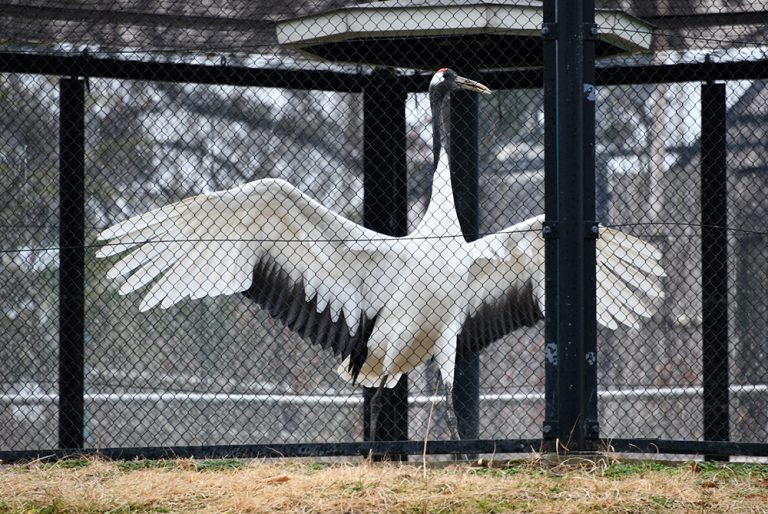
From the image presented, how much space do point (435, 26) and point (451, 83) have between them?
720mm

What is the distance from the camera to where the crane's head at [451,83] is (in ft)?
18.0

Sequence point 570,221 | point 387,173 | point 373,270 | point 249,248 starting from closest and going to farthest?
1. point 570,221
2. point 249,248
3. point 373,270
4. point 387,173

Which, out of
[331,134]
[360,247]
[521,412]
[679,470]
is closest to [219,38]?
[360,247]

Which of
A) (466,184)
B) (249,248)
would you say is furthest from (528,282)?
(249,248)

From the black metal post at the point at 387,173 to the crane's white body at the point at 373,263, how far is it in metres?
0.20

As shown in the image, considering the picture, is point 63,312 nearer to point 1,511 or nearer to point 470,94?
point 1,511

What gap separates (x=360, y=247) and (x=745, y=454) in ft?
6.71

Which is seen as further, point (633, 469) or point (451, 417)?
point (451, 417)

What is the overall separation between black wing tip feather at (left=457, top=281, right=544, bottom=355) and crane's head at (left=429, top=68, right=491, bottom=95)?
1.01 m

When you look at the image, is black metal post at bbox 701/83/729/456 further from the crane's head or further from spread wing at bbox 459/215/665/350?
the crane's head

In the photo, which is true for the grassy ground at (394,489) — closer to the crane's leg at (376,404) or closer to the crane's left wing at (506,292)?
the crane's leg at (376,404)

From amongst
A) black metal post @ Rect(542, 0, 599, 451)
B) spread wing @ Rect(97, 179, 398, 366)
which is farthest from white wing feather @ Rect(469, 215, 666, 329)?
black metal post @ Rect(542, 0, 599, 451)

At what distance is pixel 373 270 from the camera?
17.9ft

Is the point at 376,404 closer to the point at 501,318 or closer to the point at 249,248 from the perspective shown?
the point at 501,318
